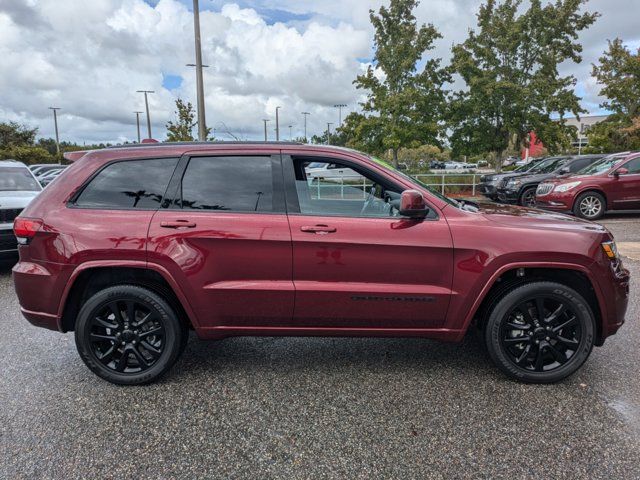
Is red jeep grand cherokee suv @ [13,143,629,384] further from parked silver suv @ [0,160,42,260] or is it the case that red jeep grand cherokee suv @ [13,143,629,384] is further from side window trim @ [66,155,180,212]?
parked silver suv @ [0,160,42,260]

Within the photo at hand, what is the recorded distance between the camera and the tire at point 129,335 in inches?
121

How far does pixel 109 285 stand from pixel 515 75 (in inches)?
788

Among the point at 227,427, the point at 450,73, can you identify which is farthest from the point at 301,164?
the point at 450,73

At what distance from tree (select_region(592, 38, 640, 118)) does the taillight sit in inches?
969

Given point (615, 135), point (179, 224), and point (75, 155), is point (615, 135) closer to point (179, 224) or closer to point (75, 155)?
point (179, 224)

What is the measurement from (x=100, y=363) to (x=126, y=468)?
41.8 inches

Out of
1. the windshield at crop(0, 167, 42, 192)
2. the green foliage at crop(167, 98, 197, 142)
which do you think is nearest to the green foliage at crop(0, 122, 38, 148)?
the green foliage at crop(167, 98, 197, 142)

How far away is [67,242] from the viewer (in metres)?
3.01

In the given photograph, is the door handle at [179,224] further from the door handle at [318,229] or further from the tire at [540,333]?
the tire at [540,333]

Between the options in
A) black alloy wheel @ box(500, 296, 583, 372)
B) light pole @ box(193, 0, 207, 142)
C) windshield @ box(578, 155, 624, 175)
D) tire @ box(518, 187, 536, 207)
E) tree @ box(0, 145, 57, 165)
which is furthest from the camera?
tree @ box(0, 145, 57, 165)

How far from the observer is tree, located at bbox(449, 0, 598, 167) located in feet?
59.4

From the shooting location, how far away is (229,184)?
3113mm

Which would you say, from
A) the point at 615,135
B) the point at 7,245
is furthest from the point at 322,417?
the point at 615,135

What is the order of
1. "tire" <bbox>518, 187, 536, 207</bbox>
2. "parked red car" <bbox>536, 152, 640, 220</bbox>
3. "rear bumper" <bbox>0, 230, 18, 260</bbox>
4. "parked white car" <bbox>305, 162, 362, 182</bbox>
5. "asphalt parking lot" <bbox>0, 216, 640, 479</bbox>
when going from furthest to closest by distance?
"tire" <bbox>518, 187, 536, 207</bbox> < "parked red car" <bbox>536, 152, 640, 220</bbox> < "rear bumper" <bbox>0, 230, 18, 260</bbox> < "parked white car" <bbox>305, 162, 362, 182</bbox> < "asphalt parking lot" <bbox>0, 216, 640, 479</bbox>
